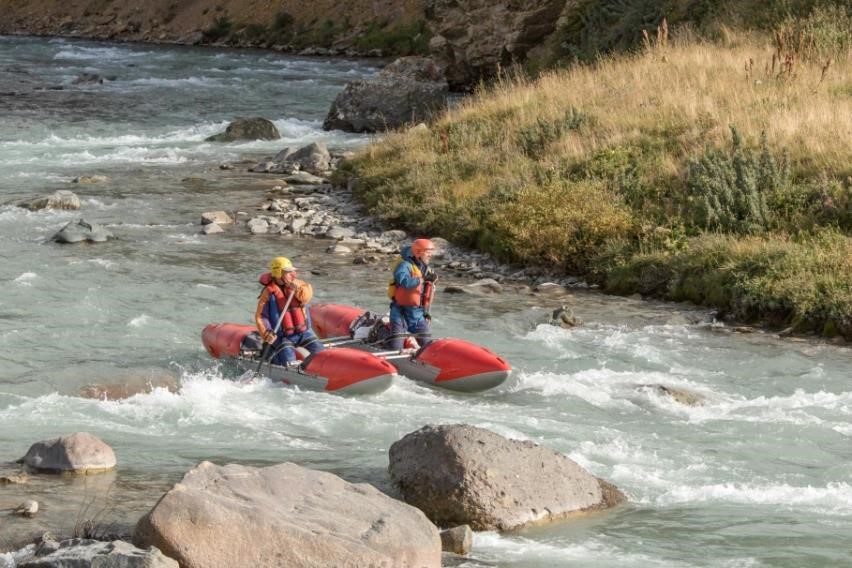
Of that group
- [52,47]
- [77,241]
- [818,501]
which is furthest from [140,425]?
[52,47]

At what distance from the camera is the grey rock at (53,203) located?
20609 mm

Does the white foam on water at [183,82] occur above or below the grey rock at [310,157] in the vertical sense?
below

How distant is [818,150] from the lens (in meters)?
17.4

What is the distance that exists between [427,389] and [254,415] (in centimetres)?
202

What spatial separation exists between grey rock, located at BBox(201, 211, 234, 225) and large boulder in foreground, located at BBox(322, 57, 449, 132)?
8.36m

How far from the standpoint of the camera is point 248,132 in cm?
2792

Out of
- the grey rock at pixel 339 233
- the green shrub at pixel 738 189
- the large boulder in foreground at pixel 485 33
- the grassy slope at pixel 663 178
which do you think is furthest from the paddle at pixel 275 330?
the large boulder in foreground at pixel 485 33

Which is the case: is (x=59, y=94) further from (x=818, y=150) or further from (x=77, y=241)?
(x=818, y=150)

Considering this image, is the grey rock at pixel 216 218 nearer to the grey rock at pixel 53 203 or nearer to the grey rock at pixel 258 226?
the grey rock at pixel 258 226

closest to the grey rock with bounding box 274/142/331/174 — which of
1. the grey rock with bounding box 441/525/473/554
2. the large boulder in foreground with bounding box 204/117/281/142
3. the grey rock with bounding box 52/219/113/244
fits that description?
the large boulder in foreground with bounding box 204/117/281/142

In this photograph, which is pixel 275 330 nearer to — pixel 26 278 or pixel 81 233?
pixel 26 278

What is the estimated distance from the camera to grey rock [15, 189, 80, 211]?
20609 millimetres

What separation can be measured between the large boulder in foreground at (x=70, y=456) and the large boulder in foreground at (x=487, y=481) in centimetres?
212

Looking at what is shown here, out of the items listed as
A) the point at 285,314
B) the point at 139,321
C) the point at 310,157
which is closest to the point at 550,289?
the point at 285,314
